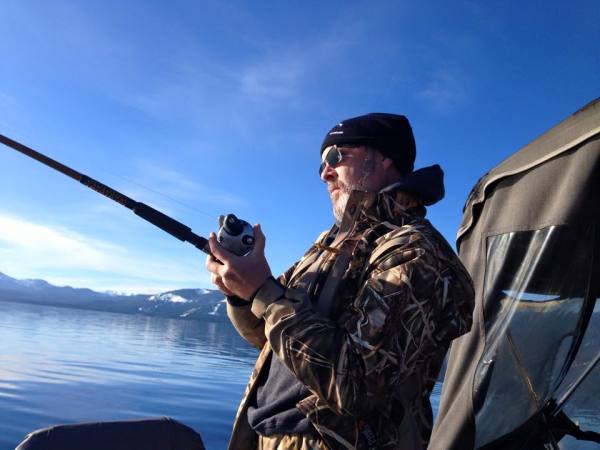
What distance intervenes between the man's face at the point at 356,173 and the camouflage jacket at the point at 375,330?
0.50 metres

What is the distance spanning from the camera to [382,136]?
10.2ft

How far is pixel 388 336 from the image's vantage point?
79.7 inches

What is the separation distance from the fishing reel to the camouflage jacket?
0.75ft

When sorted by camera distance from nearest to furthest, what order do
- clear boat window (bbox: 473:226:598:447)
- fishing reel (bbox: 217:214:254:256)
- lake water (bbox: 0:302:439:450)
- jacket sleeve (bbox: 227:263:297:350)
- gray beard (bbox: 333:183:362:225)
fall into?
fishing reel (bbox: 217:214:254:256)
jacket sleeve (bbox: 227:263:297:350)
gray beard (bbox: 333:183:362:225)
clear boat window (bbox: 473:226:598:447)
lake water (bbox: 0:302:439:450)

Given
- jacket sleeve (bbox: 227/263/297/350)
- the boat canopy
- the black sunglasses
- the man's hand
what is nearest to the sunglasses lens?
the black sunglasses

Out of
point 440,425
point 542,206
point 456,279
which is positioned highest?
point 542,206

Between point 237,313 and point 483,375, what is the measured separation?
1.97 metres

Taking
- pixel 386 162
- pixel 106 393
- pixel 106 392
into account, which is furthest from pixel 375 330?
pixel 106 392

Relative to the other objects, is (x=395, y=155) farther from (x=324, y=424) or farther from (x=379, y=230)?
(x=324, y=424)

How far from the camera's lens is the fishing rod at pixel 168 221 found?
95.5 inches

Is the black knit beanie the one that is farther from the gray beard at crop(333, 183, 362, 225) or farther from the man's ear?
the gray beard at crop(333, 183, 362, 225)

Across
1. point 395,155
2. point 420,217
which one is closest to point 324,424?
point 420,217

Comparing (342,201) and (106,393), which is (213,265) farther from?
(106,393)

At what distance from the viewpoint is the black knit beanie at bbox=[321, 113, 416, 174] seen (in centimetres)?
311
